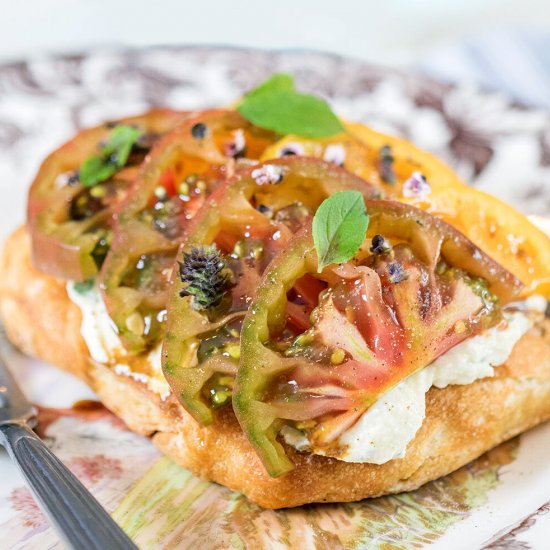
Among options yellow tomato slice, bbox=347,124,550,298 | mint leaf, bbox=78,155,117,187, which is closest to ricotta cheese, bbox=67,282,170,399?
mint leaf, bbox=78,155,117,187

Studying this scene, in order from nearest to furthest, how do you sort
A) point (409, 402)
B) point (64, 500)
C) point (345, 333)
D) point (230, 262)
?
1. point (64, 500)
2. point (345, 333)
3. point (409, 402)
4. point (230, 262)

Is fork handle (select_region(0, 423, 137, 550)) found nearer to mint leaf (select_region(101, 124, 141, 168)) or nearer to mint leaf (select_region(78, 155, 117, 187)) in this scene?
mint leaf (select_region(78, 155, 117, 187))

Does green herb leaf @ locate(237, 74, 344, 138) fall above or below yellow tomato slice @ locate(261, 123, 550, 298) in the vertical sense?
above

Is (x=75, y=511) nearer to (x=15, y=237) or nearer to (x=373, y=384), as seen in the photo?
(x=373, y=384)

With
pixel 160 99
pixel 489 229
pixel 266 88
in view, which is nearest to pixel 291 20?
pixel 160 99

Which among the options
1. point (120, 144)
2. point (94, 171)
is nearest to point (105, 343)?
point (94, 171)

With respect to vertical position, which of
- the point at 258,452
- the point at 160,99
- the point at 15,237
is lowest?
the point at 258,452

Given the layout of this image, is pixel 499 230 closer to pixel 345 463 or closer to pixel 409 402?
pixel 409 402
